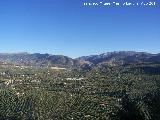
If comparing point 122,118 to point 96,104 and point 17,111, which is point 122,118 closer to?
point 17,111

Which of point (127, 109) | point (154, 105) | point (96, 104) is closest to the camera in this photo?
point (127, 109)

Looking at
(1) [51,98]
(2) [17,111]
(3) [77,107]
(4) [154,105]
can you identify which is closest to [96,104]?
(3) [77,107]

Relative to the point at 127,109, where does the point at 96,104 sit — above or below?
below

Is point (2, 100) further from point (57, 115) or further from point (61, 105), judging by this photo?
point (57, 115)

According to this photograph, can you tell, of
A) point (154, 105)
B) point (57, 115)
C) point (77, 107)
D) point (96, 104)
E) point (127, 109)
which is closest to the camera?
point (127, 109)

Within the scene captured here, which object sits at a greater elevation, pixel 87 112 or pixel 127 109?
pixel 127 109

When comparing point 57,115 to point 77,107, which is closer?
point 57,115

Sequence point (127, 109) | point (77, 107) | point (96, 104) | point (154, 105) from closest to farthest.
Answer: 1. point (127, 109)
2. point (154, 105)
3. point (77, 107)
4. point (96, 104)

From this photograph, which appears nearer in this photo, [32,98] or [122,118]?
[122,118]

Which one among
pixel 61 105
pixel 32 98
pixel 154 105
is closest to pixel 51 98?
pixel 32 98
